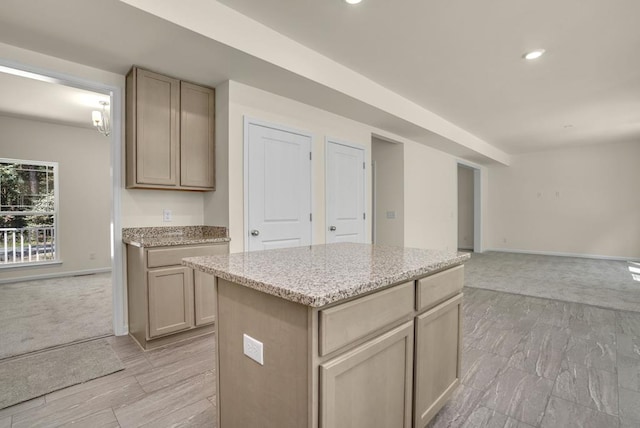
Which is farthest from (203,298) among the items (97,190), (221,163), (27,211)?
(27,211)

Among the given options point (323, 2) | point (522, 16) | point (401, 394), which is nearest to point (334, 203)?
point (323, 2)

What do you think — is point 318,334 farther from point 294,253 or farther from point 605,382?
point 605,382

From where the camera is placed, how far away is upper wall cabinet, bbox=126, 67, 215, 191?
279cm

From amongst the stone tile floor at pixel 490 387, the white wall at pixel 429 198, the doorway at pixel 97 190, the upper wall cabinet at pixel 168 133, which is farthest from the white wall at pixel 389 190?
the doorway at pixel 97 190

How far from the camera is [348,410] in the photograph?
1092mm

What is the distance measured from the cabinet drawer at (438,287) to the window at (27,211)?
20.7 ft

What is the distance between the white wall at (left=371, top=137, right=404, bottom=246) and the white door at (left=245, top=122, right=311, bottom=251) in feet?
7.83

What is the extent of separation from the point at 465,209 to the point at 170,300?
29.0ft

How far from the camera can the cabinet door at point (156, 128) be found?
279 centimetres

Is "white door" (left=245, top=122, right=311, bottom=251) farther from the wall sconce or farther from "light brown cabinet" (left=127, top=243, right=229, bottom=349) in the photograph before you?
the wall sconce

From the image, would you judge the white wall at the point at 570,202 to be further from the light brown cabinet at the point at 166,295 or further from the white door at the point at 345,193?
the light brown cabinet at the point at 166,295

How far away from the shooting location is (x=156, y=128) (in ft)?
9.46

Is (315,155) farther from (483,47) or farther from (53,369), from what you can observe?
(53,369)

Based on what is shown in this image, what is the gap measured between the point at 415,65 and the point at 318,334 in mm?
3177
